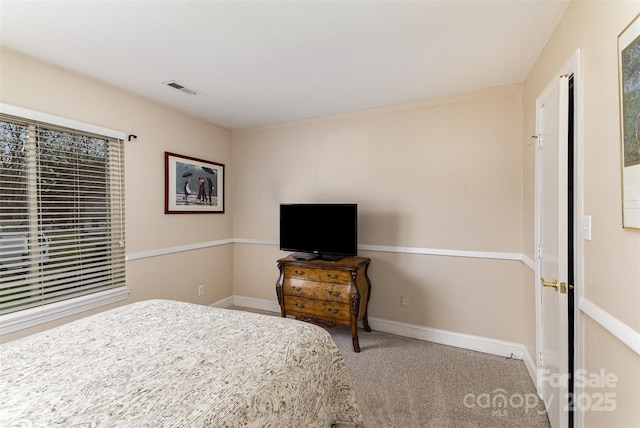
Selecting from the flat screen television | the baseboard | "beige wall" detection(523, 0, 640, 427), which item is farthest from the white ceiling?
the baseboard

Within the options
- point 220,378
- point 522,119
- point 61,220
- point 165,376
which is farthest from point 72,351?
point 522,119

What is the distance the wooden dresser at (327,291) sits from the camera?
2789 millimetres

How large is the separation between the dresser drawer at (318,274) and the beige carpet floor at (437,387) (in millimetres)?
685

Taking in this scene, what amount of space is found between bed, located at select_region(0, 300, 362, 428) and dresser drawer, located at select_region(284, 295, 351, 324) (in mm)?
1179

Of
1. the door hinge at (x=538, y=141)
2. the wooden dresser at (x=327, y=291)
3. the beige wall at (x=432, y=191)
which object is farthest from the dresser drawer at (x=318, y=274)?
the door hinge at (x=538, y=141)

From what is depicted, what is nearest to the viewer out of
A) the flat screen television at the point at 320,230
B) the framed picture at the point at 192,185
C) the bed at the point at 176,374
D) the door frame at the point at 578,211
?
the bed at the point at 176,374

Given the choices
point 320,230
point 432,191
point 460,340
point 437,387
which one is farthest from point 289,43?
point 460,340

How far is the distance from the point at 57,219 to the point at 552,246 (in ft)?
11.5

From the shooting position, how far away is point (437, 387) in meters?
2.21

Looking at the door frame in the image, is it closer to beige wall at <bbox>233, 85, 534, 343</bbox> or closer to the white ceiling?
the white ceiling

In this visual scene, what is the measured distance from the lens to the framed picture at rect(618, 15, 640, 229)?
98 centimetres

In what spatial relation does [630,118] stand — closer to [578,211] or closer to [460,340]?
[578,211]

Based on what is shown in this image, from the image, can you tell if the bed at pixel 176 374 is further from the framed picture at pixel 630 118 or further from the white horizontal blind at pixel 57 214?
the framed picture at pixel 630 118

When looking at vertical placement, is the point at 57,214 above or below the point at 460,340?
above
